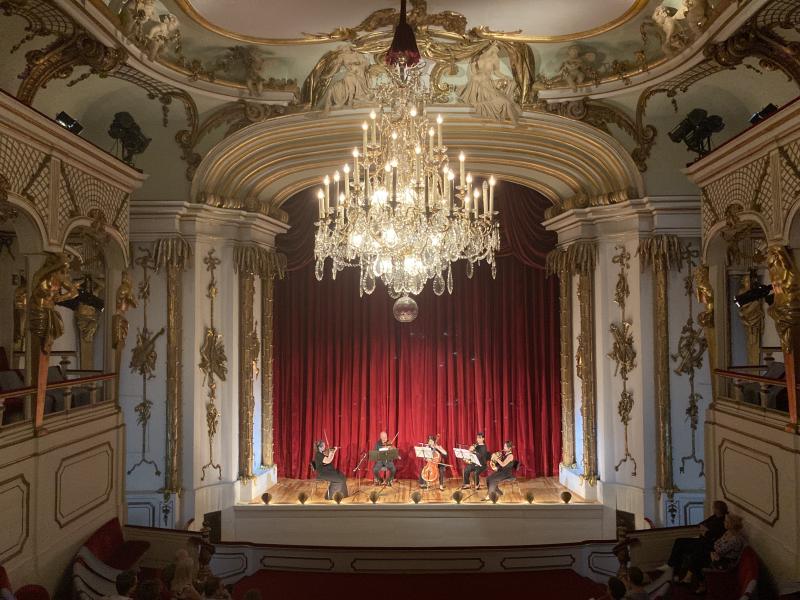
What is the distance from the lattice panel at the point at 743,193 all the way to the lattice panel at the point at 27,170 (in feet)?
22.3

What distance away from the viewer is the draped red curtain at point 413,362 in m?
13.0

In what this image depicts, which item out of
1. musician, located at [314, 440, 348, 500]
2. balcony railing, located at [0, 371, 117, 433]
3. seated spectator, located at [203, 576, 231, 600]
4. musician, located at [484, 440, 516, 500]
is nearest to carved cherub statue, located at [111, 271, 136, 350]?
A: balcony railing, located at [0, 371, 117, 433]

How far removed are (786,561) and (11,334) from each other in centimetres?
923

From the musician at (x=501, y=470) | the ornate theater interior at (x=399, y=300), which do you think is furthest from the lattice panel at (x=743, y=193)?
the musician at (x=501, y=470)

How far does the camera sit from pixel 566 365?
11.9 meters

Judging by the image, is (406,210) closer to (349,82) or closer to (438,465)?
(349,82)

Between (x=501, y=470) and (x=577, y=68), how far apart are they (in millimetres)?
5986

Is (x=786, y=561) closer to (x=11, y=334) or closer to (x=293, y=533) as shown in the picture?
(x=293, y=533)

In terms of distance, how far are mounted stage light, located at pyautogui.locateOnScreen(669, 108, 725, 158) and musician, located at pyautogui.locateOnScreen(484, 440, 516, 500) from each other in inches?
209

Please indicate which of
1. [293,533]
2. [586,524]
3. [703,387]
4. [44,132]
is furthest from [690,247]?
[44,132]

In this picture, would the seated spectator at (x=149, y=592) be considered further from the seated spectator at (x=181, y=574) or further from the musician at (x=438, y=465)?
the musician at (x=438, y=465)

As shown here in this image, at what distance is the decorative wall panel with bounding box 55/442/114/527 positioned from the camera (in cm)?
707

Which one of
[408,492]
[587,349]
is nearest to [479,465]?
[408,492]

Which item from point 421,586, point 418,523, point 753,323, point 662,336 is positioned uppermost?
point 753,323
